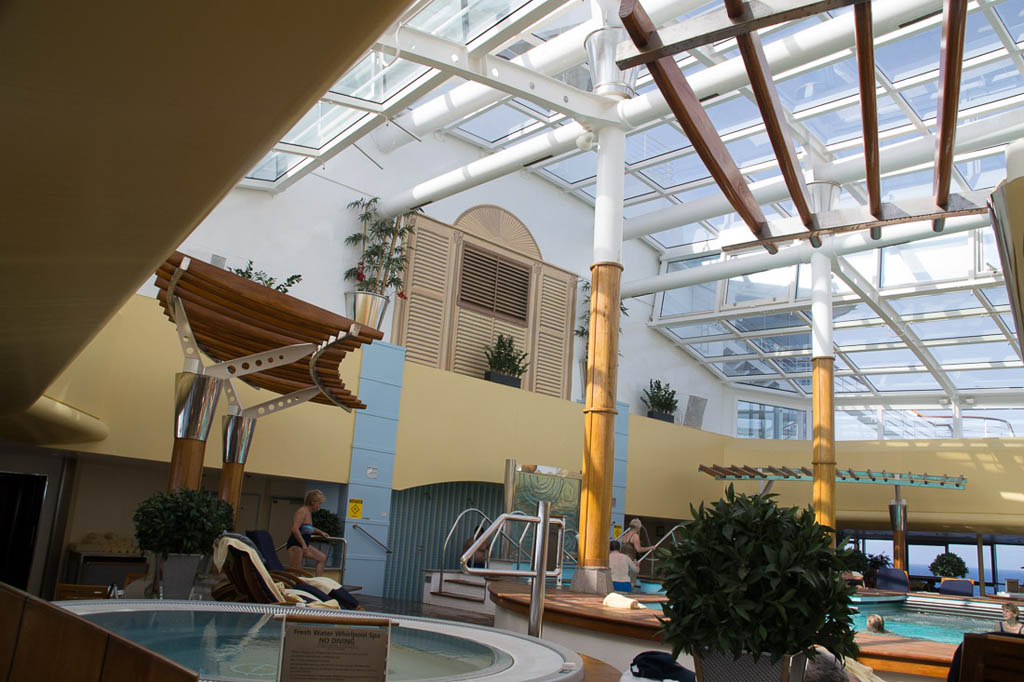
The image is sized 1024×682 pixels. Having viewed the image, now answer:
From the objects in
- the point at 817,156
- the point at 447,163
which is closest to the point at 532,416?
the point at 447,163

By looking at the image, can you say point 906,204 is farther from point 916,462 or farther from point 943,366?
point 943,366

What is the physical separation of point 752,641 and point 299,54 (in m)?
1.90

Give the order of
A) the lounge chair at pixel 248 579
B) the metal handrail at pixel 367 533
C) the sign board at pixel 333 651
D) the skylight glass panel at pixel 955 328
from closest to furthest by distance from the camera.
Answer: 1. the sign board at pixel 333 651
2. the lounge chair at pixel 248 579
3. the metal handrail at pixel 367 533
4. the skylight glass panel at pixel 955 328

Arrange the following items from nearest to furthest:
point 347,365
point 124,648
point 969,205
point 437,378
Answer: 1. point 124,648
2. point 969,205
3. point 347,365
4. point 437,378

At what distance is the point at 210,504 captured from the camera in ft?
21.1

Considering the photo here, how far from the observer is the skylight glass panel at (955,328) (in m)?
Result: 16.9

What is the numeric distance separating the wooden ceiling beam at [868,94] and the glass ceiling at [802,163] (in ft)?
7.12

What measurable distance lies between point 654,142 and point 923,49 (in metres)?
4.59

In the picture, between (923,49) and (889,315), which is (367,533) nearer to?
(923,49)

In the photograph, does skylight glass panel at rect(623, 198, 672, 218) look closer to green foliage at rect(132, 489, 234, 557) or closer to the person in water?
the person in water

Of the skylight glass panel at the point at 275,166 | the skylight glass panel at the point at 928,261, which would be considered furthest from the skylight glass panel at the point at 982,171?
the skylight glass panel at the point at 275,166

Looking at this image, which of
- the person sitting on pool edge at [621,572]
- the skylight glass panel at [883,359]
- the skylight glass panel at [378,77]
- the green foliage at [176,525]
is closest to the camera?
the green foliage at [176,525]

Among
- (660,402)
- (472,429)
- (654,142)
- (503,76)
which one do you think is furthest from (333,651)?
(660,402)

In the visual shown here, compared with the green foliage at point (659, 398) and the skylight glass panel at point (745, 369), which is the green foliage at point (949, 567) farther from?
the green foliage at point (659, 398)
